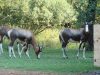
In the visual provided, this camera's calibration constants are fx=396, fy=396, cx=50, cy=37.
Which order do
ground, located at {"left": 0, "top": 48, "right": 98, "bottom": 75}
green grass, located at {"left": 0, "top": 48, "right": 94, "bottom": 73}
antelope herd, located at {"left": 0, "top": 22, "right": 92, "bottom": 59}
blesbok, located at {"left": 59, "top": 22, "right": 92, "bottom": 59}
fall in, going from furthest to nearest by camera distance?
1. antelope herd, located at {"left": 0, "top": 22, "right": 92, "bottom": 59}
2. blesbok, located at {"left": 59, "top": 22, "right": 92, "bottom": 59}
3. green grass, located at {"left": 0, "top": 48, "right": 94, "bottom": 73}
4. ground, located at {"left": 0, "top": 48, "right": 98, "bottom": 75}

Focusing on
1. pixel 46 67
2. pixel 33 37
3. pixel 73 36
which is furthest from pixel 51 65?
pixel 33 37

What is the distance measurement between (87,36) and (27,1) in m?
15.1

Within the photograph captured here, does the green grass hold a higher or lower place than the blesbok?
lower

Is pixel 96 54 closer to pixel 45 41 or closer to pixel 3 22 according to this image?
pixel 3 22

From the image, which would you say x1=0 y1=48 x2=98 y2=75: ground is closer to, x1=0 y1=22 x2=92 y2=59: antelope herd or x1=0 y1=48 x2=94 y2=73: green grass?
x1=0 y1=48 x2=94 y2=73: green grass

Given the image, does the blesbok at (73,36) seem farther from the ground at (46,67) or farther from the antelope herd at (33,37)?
the ground at (46,67)

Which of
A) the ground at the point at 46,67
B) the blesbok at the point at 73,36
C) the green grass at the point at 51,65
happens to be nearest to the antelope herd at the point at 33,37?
the blesbok at the point at 73,36

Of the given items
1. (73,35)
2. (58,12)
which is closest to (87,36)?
(73,35)

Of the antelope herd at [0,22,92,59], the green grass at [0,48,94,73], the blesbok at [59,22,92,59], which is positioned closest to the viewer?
the green grass at [0,48,94,73]

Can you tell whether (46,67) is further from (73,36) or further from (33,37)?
(33,37)

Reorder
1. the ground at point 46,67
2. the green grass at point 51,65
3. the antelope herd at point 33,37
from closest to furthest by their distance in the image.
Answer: the ground at point 46,67 → the green grass at point 51,65 → the antelope herd at point 33,37

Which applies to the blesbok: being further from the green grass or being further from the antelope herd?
the green grass

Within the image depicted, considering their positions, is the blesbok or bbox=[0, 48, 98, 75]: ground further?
the blesbok

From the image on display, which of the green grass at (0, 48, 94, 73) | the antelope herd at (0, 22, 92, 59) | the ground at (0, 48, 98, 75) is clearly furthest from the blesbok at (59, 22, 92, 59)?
the ground at (0, 48, 98, 75)
